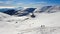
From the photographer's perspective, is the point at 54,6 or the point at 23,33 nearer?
the point at 23,33

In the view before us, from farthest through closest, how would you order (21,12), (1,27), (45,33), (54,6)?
(21,12) → (54,6) → (1,27) → (45,33)

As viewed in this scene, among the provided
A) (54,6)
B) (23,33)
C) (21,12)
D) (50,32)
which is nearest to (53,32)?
(50,32)

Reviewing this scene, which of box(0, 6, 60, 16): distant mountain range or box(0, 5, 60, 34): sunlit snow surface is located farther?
box(0, 6, 60, 16): distant mountain range

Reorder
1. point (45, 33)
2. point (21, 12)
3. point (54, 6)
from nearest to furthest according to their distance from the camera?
1. point (45, 33)
2. point (54, 6)
3. point (21, 12)

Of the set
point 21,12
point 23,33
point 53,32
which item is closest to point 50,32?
point 53,32

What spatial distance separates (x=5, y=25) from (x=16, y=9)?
11.4ft

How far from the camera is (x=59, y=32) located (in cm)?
210

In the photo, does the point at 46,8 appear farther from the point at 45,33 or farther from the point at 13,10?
the point at 45,33

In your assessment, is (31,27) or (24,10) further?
(24,10)

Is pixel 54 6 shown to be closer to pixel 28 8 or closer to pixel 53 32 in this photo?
pixel 28 8

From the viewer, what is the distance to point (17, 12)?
6.12 meters

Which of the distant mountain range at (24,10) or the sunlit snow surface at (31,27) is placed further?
the distant mountain range at (24,10)

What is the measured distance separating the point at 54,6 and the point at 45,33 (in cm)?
346

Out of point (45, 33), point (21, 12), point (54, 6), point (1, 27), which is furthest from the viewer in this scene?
point (21, 12)
